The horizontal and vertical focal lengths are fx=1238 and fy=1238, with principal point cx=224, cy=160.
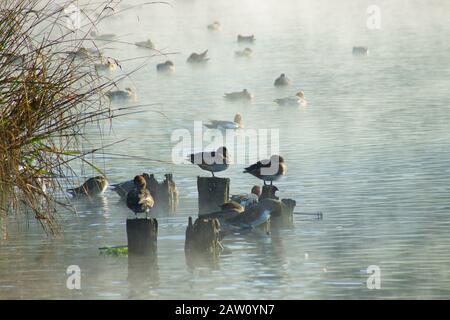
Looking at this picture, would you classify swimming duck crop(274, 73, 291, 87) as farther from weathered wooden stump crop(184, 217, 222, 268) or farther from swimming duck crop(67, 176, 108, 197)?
weathered wooden stump crop(184, 217, 222, 268)

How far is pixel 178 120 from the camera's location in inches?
1089

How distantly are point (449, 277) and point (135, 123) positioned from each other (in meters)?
15.3

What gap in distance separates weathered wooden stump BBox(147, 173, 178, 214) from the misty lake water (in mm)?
233

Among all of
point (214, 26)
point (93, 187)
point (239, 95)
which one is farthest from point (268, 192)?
point (214, 26)

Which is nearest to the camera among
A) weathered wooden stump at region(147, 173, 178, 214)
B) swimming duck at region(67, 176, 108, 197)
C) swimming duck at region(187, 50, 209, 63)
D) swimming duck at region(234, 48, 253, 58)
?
weathered wooden stump at region(147, 173, 178, 214)

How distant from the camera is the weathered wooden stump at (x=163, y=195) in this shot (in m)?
16.8

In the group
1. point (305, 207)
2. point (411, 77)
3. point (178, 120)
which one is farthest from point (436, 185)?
point (411, 77)

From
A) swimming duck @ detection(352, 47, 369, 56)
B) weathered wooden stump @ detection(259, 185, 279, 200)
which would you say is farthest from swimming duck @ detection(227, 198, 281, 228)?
swimming duck @ detection(352, 47, 369, 56)

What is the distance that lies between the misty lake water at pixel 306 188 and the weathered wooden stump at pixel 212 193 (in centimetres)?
36

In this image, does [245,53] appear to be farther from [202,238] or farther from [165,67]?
[202,238]

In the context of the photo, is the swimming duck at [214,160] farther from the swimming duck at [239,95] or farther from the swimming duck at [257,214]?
the swimming duck at [239,95]

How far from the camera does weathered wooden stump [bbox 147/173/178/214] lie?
16.8m

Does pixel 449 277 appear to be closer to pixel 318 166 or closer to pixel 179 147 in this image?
pixel 318 166

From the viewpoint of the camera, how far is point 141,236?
1359 centimetres
